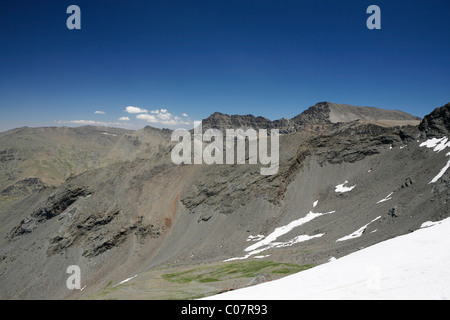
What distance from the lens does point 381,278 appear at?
12445 millimetres

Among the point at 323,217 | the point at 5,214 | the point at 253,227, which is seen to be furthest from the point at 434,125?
the point at 5,214

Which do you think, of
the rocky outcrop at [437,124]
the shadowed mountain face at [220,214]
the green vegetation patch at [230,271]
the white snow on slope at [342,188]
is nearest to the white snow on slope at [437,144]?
the shadowed mountain face at [220,214]

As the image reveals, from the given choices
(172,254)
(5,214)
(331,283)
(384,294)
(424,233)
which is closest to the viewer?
(384,294)

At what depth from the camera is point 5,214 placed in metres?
132

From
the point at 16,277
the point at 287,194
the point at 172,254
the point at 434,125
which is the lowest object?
the point at 16,277

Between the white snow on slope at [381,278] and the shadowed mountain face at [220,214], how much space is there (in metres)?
36.4

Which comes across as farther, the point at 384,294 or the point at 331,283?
the point at 331,283

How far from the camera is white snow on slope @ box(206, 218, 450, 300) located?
11.0m

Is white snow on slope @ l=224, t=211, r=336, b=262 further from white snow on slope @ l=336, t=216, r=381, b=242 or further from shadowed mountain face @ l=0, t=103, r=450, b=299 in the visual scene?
white snow on slope @ l=336, t=216, r=381, b=242

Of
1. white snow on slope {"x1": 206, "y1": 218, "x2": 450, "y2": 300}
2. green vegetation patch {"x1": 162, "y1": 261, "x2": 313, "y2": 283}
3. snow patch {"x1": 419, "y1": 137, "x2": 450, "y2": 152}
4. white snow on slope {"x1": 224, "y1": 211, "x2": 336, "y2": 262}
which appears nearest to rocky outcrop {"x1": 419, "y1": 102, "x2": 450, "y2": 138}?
snow patch {"x1": 419, "y1": 137, "x2": 450, "y2": 152}

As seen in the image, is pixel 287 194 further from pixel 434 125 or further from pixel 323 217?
pixel 434 125

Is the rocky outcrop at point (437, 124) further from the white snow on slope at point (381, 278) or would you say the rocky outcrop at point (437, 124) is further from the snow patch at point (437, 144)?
the white snow on slope at point (381, 278)

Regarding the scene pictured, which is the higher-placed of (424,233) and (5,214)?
(424,233)
